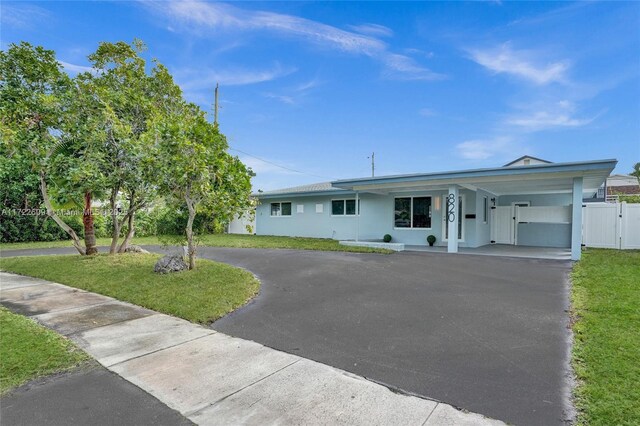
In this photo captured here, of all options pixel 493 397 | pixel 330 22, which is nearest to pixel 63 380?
pixel 493 397

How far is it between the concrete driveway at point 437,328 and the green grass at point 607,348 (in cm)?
16

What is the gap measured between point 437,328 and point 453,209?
8.15m

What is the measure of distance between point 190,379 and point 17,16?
11.3 metres

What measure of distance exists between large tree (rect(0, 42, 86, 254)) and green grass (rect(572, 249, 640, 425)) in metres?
11.1

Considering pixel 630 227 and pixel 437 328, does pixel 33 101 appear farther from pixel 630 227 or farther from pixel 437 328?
pixel 630 227

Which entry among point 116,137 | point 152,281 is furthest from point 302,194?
point 152,281

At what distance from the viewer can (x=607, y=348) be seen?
3.70 meters

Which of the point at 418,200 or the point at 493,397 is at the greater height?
the point at 418,200

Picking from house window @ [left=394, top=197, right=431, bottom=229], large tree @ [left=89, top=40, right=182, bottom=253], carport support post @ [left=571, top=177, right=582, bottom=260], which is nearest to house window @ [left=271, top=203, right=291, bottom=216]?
house window @ [left=394, top=197, right=431, bottom=229]

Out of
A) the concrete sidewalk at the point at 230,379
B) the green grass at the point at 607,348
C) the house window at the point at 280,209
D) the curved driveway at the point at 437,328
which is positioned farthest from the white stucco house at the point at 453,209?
the concrete sidewalk at the point at 230,379

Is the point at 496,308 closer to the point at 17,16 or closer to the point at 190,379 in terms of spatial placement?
the point at 190,379

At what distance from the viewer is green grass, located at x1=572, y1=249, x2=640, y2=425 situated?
2617 mm

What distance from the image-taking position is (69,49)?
10688 millimetres

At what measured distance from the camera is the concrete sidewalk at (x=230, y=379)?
8.49 ft
